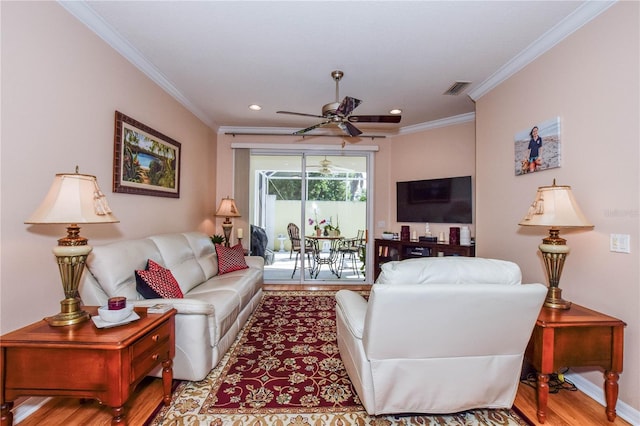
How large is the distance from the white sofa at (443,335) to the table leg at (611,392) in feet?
1.91

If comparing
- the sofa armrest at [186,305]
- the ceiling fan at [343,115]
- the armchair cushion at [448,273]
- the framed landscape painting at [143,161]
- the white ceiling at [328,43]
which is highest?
the white ceiling at [328,43]

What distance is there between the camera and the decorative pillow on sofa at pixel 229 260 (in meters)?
3.64

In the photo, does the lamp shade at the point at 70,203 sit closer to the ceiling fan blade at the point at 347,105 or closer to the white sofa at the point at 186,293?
the white sofa at the point at 186,293

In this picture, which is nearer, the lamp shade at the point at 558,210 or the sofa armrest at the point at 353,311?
the sofa armrest at the point at 353,311

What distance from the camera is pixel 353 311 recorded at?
1.90 m

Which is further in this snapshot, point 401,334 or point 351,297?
point 351,297

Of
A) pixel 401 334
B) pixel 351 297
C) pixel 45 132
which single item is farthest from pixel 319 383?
pixel 45 132

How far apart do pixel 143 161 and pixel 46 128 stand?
1.07 metres

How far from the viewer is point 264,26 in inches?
92.3

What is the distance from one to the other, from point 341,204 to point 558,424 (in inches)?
162

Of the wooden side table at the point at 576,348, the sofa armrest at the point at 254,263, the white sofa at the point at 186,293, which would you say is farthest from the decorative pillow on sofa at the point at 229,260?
the wooden side table at the point at 576,348

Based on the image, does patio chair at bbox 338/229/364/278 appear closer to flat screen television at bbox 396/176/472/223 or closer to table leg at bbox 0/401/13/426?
flat screen television at bbox 396/176/472/223

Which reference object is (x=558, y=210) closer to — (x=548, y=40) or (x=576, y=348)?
(x=576, y=348)

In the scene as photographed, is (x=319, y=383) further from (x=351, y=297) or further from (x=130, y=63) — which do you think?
(x=130, y=63)
